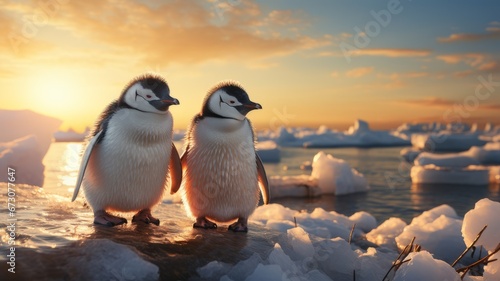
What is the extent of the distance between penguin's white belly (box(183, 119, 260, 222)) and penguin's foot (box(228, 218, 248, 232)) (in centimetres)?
3

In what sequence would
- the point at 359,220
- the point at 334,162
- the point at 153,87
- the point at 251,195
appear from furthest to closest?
the point at 334,162, the point at 359,220, the point at 251,195, the point at 153,87

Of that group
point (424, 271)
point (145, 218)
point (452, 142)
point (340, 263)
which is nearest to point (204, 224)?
point (145, 218)

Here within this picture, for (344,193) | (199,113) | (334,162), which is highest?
(199,113)

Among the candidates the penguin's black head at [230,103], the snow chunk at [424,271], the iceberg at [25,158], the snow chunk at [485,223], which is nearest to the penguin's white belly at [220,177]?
the penguin's black head at [230,103]

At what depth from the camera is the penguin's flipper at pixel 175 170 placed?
2.96 meters

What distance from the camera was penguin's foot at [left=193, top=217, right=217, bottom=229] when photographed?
2.88 metres

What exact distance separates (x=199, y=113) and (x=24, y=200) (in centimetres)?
147

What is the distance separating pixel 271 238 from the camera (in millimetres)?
2826

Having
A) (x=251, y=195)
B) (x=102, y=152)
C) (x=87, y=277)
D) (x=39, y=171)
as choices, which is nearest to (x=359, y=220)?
(x=251, y=195)

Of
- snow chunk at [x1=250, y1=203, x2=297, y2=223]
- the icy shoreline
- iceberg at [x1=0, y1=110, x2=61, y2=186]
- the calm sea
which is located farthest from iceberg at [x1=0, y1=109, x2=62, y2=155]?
the icy shoreline

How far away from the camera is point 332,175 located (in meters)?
11.1

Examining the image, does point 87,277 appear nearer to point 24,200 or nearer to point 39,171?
point 24,200

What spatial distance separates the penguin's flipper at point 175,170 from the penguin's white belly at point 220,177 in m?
0.06

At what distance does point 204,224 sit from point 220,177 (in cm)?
33
